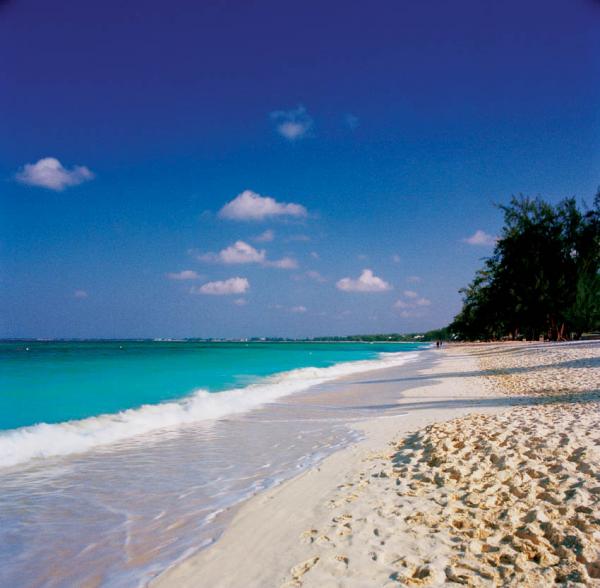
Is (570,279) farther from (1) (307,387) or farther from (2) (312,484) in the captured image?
(2) (312,484)

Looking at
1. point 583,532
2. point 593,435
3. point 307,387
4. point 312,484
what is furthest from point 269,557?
point 307,387

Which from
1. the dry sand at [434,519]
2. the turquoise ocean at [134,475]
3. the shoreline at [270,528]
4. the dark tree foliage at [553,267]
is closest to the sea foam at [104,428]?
the turquoise ocean at [134,475]

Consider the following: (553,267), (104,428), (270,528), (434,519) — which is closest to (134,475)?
(270,528)

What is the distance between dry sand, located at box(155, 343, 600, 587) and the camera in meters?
3.54

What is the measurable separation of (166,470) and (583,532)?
6.30m

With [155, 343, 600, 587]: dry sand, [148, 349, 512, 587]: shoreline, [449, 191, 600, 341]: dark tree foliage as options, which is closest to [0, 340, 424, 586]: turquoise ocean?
[148, 349, 512, 587]: shoreline

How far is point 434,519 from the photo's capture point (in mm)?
4500

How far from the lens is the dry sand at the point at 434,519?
3.54m

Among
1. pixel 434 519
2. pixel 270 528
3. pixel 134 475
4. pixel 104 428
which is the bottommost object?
pixel 104 428

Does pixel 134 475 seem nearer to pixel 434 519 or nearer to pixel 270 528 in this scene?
pixel 270 528

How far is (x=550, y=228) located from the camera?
47.9m

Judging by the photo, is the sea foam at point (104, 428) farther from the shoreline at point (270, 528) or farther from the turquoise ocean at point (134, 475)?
the shoreline at point (270, 528)

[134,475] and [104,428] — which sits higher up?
[134,475]

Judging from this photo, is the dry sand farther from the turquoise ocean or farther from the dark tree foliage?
the dark tree foliage
